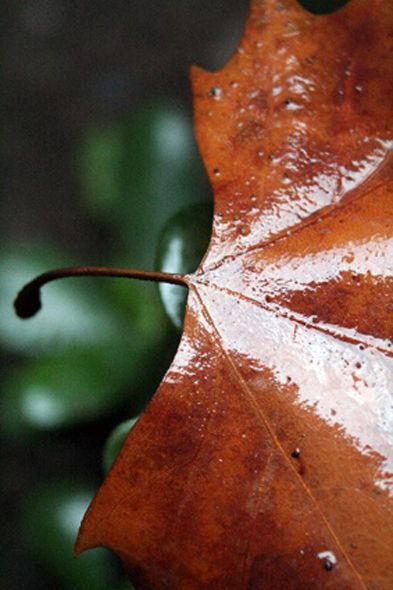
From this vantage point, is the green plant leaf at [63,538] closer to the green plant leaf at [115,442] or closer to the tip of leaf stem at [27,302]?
the green plant leaf at [115,442]

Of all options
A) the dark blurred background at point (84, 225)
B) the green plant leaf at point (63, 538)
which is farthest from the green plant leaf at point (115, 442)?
the green plant leaf at point (63, 538)

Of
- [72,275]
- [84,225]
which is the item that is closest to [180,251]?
[72,275]

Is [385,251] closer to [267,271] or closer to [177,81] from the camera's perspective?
[267,271]

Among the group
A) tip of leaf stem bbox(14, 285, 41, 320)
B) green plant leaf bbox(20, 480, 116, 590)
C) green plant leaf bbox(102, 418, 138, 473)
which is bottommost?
green plant leaf bbox(20, 480, 116, 590)

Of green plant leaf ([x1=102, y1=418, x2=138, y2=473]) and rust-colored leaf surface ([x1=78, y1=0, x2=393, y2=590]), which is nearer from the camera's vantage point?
rust-colored leaf surface ([x1=78, y1=0, x2=393, y2=590])

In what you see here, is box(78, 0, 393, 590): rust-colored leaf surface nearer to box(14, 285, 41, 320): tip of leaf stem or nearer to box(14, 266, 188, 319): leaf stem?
box(14, 266, 188, 319): leaf stem

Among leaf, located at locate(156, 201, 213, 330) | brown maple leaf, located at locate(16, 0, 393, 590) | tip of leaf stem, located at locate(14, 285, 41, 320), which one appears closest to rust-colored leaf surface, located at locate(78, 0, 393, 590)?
brown maple leaf, located at locate(16, 0, 393, 590)
